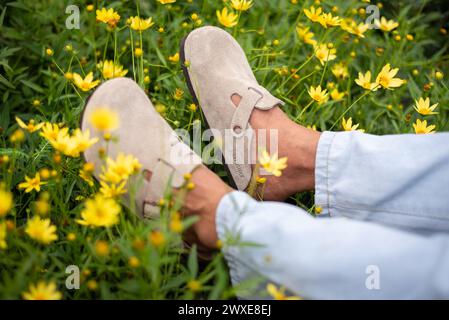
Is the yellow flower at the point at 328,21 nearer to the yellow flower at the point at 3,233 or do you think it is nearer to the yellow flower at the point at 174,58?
the yellow flower at the point at 174,58

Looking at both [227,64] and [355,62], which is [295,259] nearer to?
[227,64]

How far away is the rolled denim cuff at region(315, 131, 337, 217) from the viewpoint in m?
0.96

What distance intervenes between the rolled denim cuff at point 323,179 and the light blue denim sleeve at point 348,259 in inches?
7.8

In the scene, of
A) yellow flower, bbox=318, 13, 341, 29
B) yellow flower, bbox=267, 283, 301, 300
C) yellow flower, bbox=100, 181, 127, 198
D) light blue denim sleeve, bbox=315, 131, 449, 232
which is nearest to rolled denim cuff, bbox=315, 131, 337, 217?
light blue denim sleeve, bbox=315, 131, 449, 232


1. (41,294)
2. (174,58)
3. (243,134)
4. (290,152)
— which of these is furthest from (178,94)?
(41,294)

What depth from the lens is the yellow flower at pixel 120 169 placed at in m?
0.84

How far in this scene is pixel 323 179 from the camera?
96 cm

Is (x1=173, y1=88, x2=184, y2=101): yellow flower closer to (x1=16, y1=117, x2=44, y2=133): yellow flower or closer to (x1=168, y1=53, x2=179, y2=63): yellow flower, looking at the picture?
(x1=168, y1=53, x2=179, y2=63): yellow flower

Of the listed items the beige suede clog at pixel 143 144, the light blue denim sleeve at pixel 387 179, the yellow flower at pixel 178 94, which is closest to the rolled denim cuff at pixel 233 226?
the beige suede clog at pixel 143 144

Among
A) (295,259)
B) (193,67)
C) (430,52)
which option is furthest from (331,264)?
(430,52)

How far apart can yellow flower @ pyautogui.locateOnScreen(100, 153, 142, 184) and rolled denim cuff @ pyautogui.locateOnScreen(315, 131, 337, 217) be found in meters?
0.33

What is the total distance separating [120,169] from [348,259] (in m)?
0.39
